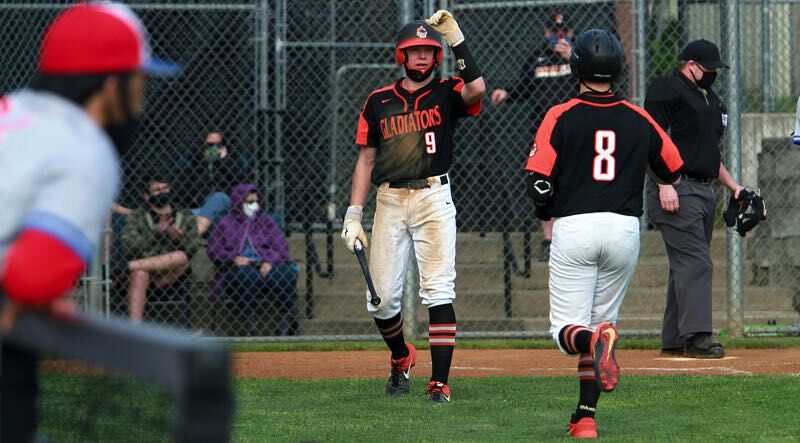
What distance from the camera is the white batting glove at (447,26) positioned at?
25.2ft

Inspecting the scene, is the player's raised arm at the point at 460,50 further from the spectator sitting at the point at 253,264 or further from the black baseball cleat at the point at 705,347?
the spectator sitting at the point at 253,264

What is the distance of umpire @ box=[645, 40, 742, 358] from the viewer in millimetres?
9750

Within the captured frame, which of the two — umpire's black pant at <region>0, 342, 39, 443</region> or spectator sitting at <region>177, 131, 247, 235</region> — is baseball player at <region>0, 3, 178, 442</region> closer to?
umpire's black pant at <region>0, 342, 39, 443</region>

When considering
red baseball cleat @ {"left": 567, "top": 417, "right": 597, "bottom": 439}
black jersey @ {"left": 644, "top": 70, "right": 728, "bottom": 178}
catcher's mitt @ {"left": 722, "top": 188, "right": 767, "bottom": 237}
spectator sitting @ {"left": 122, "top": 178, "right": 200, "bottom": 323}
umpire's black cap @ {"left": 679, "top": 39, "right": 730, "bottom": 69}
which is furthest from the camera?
spectator sitting @ {"left": 122, "top": 178, "right": 200, "bottom": 323}

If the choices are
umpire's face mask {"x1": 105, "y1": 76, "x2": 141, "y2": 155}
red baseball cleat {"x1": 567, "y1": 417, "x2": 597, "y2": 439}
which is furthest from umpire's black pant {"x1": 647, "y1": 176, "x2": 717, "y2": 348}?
umpire's face mask {"x1": 105, "y1": 76, "x2": 141, "y2": 155}

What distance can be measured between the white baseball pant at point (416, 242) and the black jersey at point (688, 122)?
251 centimetres

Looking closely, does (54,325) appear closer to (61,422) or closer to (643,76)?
(61,422)

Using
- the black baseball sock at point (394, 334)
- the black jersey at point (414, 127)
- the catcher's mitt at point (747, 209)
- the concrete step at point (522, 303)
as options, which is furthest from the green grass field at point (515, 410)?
the concrete step at point (522, 303)

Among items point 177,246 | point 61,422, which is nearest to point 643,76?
point 177,246

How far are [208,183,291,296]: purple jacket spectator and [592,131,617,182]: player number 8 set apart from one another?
5653 mm

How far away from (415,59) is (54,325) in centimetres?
529

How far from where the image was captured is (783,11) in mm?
13227

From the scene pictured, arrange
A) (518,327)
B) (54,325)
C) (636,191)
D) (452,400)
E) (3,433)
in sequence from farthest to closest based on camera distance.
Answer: (518,327) < (452,400) < (636,191) < (3,433) < (54,325)

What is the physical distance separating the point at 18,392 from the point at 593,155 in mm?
3613
